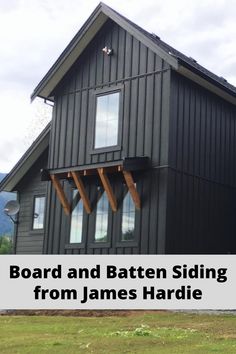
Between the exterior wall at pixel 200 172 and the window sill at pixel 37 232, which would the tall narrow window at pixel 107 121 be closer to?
the exterior wall at pixel 200 172

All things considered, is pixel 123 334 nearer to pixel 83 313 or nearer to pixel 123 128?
pixel 83 313

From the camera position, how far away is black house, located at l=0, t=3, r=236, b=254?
15.4 m

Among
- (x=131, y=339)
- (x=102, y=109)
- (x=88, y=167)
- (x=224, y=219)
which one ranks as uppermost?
(x=102, y=109)

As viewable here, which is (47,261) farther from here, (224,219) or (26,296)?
(224,219)

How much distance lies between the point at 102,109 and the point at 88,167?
1.88 meters

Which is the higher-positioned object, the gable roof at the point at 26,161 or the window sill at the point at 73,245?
the gable roof at the point at 26,161

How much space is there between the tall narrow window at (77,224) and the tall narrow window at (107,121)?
197 cm

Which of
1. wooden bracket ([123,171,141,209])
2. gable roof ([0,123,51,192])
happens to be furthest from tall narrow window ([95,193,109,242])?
gable roof ([0,123,51,192])

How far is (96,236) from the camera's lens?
658 inches

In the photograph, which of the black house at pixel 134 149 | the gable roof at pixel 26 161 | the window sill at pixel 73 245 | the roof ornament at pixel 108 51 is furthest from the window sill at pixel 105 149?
the gable roof at pixel 26 161

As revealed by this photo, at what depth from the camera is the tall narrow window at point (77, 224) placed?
17234mm

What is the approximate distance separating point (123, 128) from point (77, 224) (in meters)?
3.26

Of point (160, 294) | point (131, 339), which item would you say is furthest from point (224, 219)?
point (131, 339)

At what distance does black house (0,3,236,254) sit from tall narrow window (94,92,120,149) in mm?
29
